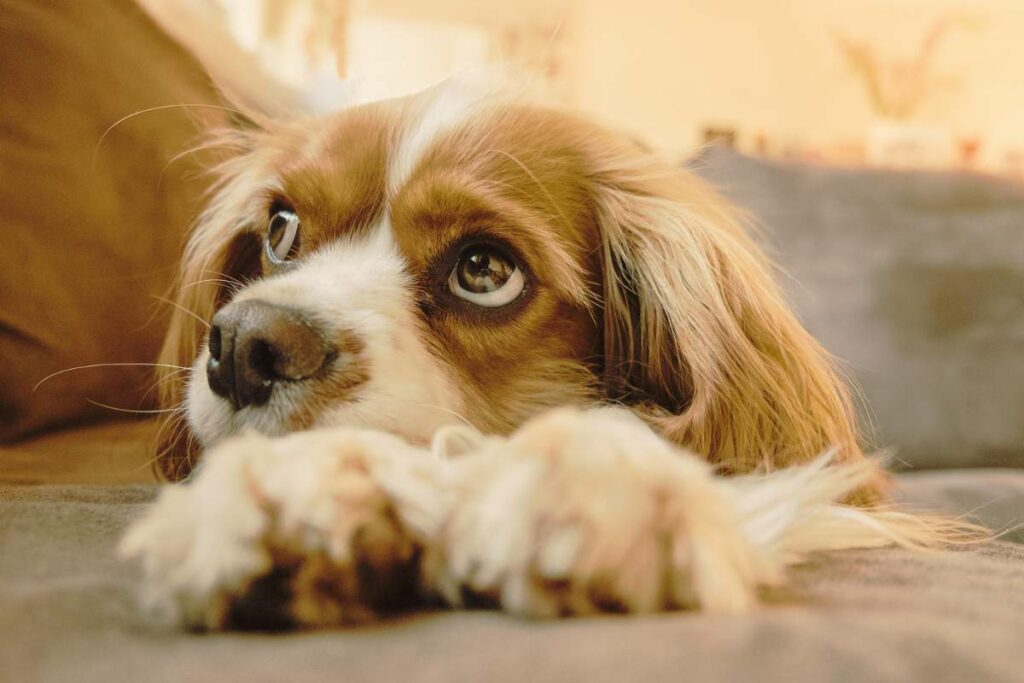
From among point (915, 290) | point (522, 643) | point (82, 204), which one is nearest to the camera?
point (522, 643)

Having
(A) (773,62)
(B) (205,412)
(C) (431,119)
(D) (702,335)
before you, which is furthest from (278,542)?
(A) (773,62)

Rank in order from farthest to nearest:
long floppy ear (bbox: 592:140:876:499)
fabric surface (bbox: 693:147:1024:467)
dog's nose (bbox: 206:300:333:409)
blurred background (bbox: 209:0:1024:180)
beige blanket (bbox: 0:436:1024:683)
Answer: blurred background (bbox: 209:0:1024:180) → fabric surface (bbox: 693:147:1024:467) → long floppy ear (bbox: 592:140:876:499) → dog's nose (bbox: 206:300:333:409) → beige blanket (bbox: 0:436:1024:683)

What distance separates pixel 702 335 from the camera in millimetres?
1198

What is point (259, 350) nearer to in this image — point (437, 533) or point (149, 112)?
point (437, 533)

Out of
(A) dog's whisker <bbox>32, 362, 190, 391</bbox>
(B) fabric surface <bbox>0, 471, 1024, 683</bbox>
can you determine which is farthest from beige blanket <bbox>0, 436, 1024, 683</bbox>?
(A) dog's whisker <bbox>32, 362, 190, 391</bbox>

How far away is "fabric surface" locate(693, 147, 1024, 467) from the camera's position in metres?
2.30

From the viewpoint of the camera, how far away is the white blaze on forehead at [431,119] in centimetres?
125

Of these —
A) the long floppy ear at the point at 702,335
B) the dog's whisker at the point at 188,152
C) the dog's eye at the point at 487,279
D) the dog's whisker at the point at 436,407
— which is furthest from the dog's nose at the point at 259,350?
the dog's whisker at the point at 188,152

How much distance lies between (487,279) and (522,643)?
744 mm

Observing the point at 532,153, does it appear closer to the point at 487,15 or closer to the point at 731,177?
the point at 731,177

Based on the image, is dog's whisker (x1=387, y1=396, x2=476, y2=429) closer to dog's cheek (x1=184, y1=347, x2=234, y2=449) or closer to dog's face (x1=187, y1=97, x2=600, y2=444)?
dog's face (x1=187, y1=97, x2=600, y2=444)

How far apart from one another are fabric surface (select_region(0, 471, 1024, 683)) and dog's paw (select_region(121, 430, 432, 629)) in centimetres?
3

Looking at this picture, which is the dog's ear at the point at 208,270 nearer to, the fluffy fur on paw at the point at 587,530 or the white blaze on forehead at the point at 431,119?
the white blaze on forehead at the point at 431,119

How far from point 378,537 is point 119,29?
50.0 inches
